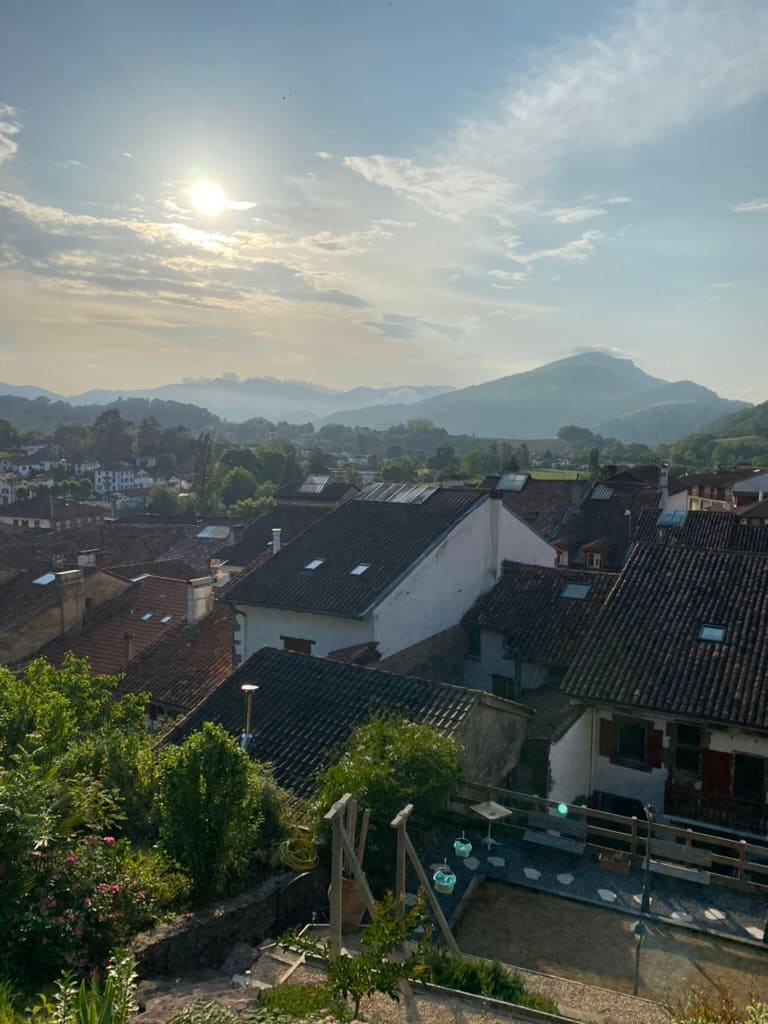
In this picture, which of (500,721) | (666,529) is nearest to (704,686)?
(500,721)

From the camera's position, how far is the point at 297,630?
20.9 meters

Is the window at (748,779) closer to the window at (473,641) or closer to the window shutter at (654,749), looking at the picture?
the window shutter at (654,749)

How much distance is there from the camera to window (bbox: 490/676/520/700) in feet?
67.5

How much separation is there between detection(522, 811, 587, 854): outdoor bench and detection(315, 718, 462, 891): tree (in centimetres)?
188

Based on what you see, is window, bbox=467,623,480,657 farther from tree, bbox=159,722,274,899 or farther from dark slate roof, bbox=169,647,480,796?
tree, bbox=159,722,274,899

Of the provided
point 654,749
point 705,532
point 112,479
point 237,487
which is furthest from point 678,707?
point 112,479

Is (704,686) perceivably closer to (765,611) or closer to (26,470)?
Result: (765,611)

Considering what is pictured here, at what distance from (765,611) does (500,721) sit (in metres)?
7.02

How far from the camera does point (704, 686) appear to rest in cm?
1587

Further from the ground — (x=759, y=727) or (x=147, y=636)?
(x=759, y=727)

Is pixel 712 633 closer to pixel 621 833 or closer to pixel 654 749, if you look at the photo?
pixel 654 749

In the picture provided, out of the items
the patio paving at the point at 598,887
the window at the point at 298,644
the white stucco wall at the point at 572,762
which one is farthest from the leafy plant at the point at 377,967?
the window at the point at 298,644

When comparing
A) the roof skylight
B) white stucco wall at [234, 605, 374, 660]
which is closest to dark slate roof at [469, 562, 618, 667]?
the roof skylight

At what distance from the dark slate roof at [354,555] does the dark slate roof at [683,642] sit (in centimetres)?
525
